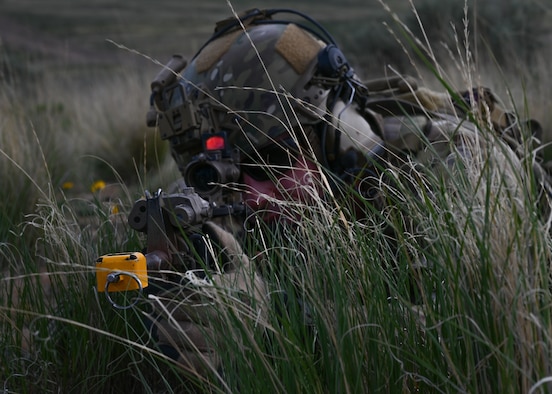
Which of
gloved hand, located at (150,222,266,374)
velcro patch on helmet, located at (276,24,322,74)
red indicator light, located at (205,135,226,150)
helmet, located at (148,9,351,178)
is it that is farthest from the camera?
velcro patch on helmet, located at (276,24,322,74)

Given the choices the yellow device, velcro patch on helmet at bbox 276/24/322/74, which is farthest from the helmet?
the yellow device

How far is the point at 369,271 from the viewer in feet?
6.45

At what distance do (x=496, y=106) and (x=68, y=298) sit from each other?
98.9 inches

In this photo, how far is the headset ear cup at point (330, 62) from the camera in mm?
3381

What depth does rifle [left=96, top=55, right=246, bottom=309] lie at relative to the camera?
6.55 feet

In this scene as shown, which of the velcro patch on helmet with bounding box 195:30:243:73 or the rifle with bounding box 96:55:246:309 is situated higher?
the velcro patch on helmet with bounding box 195:30:243:73

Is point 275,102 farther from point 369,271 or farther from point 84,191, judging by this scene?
point 84,191

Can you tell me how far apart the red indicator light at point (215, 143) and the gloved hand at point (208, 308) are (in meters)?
0.60

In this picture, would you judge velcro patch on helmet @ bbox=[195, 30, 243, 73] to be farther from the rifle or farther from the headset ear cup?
Result: the headset ear cup

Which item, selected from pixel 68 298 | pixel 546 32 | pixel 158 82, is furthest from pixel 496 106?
pixel 546 32

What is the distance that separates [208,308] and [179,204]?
341 mm

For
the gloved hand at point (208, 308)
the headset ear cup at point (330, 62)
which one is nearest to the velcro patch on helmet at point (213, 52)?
the headset ear cup at point (330, 62)

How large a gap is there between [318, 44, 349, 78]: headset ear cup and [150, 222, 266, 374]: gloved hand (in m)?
1.04

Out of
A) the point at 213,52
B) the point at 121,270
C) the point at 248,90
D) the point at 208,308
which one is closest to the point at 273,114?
the point at 248,90
